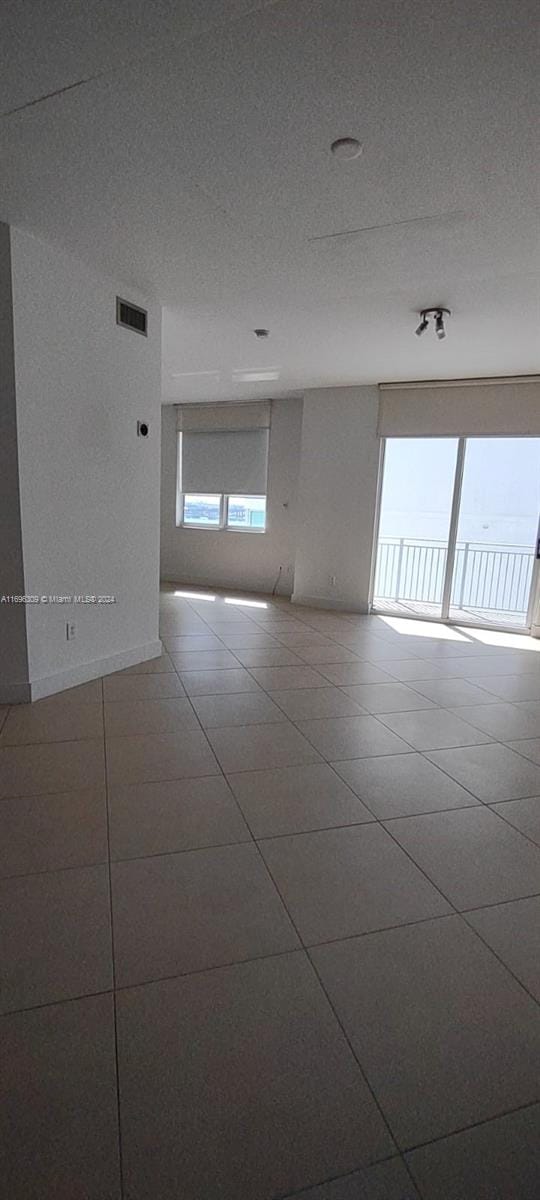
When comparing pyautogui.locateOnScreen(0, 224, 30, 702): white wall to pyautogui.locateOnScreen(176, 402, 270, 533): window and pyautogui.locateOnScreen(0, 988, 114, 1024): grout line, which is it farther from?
pyautogui.locateOnScreen(176, 402, 270, 533): window

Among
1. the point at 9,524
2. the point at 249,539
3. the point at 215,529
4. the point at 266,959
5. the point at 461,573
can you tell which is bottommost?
the point at 266,959

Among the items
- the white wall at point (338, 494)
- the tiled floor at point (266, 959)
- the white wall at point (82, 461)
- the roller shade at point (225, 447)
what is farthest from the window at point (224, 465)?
the tiled floor at point (266, 959)

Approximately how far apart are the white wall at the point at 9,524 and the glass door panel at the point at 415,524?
430 cm

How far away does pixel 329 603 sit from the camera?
661 cm

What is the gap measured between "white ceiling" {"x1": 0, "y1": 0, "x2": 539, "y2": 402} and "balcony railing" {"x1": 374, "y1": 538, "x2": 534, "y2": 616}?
310cm

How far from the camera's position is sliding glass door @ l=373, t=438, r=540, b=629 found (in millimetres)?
5688

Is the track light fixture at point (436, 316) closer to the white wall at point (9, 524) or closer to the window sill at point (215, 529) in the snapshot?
the white wall at point (9, 524)

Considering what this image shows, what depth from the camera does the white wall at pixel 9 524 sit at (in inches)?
107

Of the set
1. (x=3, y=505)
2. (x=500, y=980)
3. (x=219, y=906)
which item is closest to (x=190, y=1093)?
(x=219, y=906)

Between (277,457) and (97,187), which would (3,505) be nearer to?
(97,187)

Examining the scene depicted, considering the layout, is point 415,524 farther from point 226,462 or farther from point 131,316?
point 131,316

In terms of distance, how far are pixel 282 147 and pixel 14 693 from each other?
2.93m

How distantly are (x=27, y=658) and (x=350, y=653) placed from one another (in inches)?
103

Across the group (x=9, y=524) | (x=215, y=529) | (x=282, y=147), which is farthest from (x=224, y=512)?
(x=282, y=147)
